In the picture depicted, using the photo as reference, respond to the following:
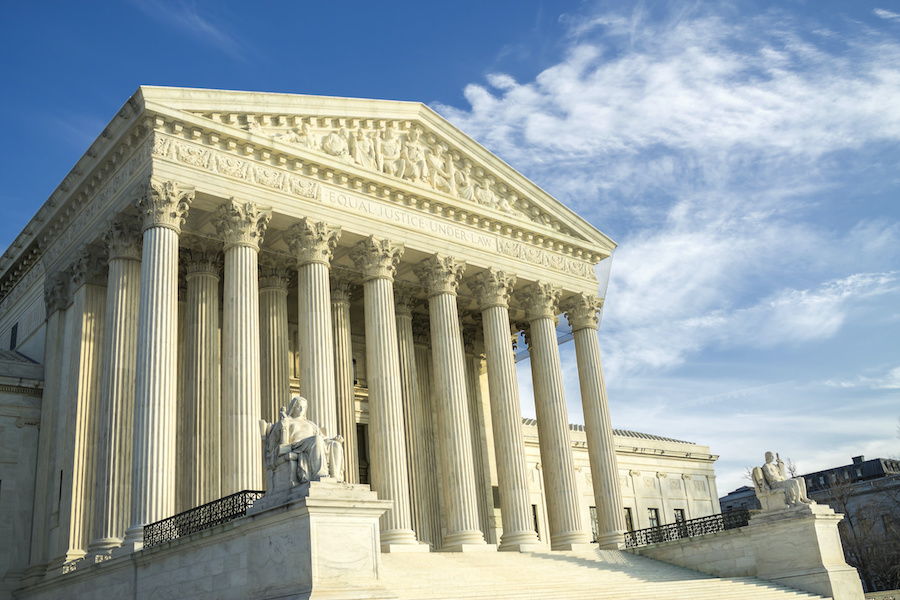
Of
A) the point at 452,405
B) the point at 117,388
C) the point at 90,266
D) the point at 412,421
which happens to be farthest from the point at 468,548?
the point at 90,266

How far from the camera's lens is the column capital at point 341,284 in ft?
111

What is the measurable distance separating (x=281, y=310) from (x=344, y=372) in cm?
344

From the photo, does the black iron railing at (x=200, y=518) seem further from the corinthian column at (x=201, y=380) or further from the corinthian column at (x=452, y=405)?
the corinthian column at (x=452, y=405)

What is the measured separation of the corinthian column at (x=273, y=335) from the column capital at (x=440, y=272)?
17.9 ft

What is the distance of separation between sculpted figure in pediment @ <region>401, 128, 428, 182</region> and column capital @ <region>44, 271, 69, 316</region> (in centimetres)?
1323

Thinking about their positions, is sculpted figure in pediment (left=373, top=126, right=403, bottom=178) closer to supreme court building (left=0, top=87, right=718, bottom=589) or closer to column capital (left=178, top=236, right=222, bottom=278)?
supreme court building (left=0, top=87, right=718, bottom=589)

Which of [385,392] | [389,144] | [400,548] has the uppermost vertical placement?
[389,144]

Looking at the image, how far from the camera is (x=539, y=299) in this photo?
36625 mm

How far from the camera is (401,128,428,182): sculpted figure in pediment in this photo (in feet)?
108

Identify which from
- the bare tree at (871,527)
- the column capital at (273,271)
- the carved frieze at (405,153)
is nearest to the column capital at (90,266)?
the column capital at (273,271)

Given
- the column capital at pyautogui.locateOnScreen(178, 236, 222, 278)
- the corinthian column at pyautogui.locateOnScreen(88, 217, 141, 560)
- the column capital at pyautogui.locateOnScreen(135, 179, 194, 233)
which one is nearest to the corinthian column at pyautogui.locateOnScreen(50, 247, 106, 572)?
the corinthian column at pyautogui.locateOnScreen(88, 217, 141, 560)

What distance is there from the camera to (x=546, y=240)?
37.4 meters

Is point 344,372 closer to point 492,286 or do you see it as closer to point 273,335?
point 273,335

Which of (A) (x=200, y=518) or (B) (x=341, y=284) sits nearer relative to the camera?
(A) (x=200, y=518)
